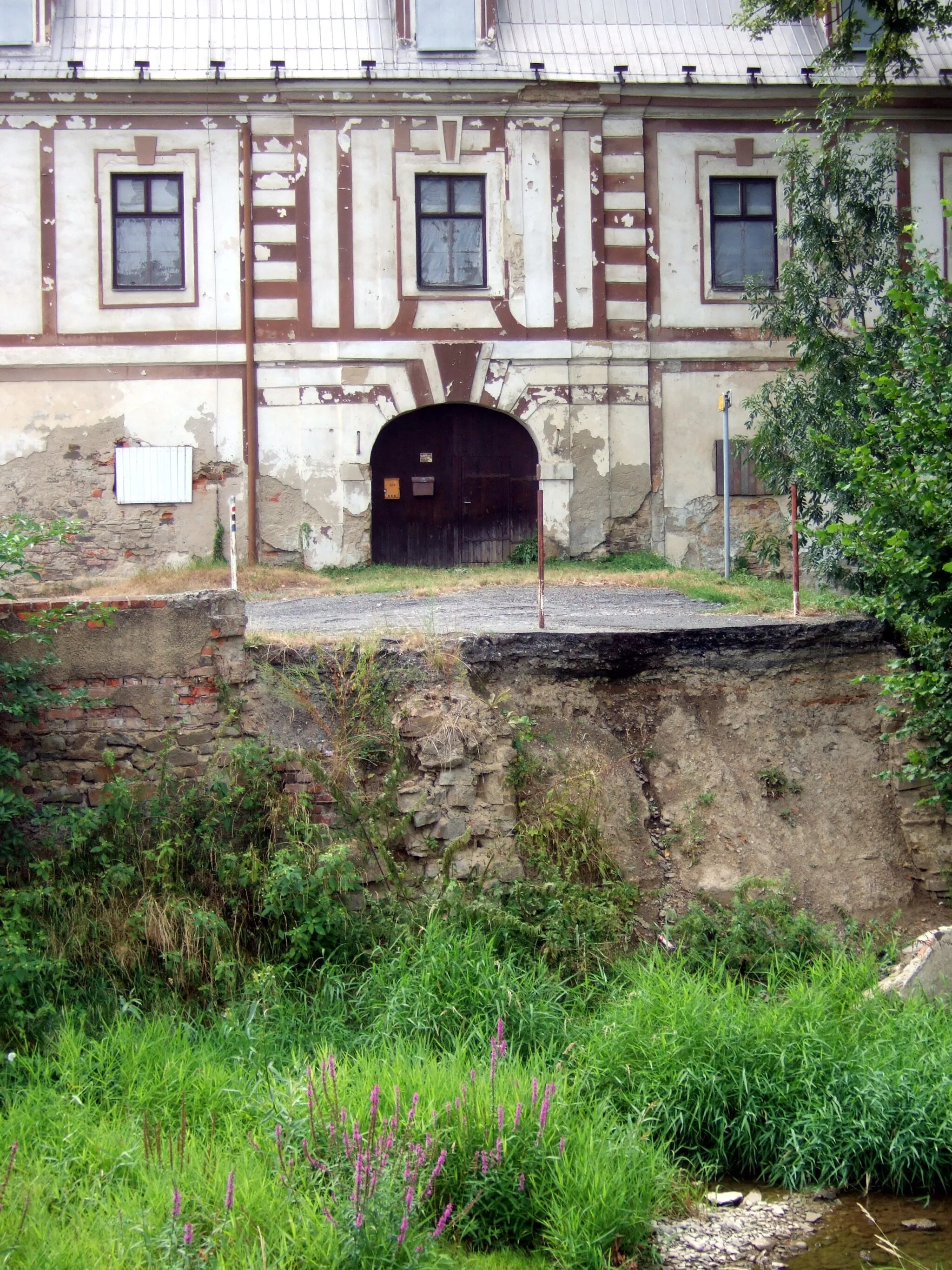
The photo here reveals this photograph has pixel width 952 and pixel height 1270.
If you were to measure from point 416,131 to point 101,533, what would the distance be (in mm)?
6675

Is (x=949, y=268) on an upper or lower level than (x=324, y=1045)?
upper

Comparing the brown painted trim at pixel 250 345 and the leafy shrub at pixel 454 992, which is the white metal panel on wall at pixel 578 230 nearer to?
the brown painted trim at pixel 250 345

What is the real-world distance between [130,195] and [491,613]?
9.69 metres

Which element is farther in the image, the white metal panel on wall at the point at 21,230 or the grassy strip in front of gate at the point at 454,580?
the white metal panel on wall at the point at 21,230

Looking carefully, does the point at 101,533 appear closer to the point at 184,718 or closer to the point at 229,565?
the point at 229,565

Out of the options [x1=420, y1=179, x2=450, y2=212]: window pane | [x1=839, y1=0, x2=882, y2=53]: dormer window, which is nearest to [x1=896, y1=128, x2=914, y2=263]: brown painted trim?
[x1=839, y1=0, x2=882, y2=53]: dormer window

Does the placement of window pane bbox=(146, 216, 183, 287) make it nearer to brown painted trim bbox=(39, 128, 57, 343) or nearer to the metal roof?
brown painted trim bbox=(39, 128, 57, 343)

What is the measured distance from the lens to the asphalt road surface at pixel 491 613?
9594 mm

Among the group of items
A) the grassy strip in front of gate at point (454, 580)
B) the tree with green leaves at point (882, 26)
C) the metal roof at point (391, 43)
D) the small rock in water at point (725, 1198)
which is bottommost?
the small rock in water at point (725, 1198)

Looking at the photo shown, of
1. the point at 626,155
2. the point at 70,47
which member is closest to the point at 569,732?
the point at 626,155

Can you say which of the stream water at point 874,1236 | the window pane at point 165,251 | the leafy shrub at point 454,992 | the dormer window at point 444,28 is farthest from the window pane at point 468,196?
the stream water at point 874,1236

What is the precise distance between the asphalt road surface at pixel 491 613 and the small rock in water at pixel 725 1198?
403 centimetres

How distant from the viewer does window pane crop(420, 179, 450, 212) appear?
17578mm

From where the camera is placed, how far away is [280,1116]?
5.82 metres
